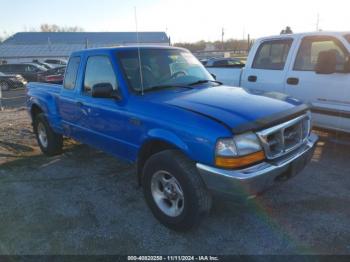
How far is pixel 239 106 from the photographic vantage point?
3.30 metres

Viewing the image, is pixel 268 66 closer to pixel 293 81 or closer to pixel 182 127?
pixel 293 81

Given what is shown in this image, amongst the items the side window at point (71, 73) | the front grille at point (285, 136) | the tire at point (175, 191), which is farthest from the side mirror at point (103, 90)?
the front grille at point (285, 136)

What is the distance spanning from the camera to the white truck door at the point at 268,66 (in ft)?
18.7

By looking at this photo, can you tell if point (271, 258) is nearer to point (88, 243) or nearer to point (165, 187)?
point (165, 187)

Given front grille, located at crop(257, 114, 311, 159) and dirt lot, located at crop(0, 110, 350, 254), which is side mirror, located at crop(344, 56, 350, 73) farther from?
front grille, located at crop(257, 114, 311, 159)

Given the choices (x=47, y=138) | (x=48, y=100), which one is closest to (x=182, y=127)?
(x=48, y=100)

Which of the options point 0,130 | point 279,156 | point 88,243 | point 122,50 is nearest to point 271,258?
point 279,156

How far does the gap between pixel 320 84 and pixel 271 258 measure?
10.7 feet

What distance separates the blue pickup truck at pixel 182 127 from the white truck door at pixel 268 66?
174 centimetres

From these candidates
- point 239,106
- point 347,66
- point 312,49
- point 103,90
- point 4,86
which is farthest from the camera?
point 4,86

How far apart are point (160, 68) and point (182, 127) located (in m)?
1.41

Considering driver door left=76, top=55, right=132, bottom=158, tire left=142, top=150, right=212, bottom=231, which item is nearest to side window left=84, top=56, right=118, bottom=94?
driver door left=76, top=55, right=132, bottom=158

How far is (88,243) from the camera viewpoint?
10.8 feet

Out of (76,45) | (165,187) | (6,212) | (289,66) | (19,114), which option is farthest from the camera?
(76,45)
